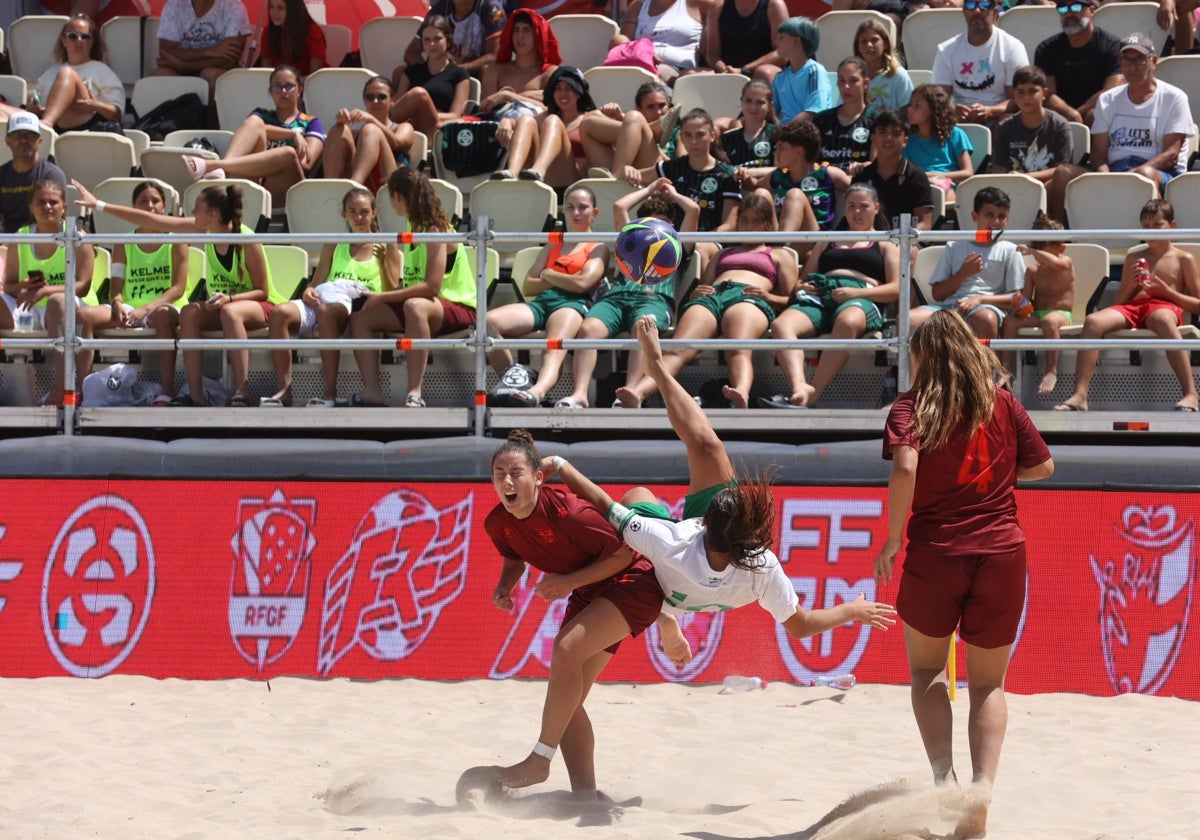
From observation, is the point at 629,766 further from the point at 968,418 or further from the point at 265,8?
the point at 265,8

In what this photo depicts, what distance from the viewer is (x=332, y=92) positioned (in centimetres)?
1113

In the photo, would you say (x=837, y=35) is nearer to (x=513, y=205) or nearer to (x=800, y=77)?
(x=800, y=77)

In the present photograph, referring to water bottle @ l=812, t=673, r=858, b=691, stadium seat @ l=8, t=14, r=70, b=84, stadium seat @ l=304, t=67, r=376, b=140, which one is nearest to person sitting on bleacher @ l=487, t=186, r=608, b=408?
water bottle @ l=812, t=673, r=858, b=691

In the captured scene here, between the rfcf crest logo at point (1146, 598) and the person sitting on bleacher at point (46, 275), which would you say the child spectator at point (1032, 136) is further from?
the person sitting on bleacher at point (46, 275)

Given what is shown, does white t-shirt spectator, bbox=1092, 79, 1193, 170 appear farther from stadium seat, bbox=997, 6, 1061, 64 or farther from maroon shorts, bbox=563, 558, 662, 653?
maroon shorts, bbox=563, 558, 662, 653

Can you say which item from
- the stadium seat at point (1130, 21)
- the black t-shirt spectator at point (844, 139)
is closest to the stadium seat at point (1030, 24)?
the stadium seat at point (1130, 21)

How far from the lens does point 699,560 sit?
5000 millimetres

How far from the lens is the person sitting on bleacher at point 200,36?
11875mm

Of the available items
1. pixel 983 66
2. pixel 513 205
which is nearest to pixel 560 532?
pixel 513 205

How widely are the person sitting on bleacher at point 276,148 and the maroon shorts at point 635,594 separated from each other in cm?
555

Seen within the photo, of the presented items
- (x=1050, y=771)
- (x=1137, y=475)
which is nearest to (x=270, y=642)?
(x=1050, y=771)

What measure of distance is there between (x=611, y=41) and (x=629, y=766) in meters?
7.27

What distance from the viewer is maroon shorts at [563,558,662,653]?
202 inches

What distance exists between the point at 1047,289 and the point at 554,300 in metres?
2.71
